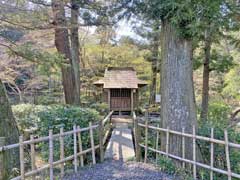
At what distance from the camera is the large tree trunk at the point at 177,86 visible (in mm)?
6363

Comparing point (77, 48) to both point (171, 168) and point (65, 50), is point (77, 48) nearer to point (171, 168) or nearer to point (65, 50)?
point (65, 50)

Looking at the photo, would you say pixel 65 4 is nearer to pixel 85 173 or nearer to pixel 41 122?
pixel 41 122

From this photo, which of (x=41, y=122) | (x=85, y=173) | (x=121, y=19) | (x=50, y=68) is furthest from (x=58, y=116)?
(x=121, y=19)

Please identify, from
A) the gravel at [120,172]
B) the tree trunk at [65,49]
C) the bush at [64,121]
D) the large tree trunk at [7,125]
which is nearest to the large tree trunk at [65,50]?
the tree trunk at [65,49]

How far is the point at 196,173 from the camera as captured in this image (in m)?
5.81

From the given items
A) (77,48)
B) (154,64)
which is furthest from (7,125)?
(154,64)

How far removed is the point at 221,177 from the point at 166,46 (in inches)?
120

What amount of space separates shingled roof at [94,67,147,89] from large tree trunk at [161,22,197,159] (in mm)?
11165

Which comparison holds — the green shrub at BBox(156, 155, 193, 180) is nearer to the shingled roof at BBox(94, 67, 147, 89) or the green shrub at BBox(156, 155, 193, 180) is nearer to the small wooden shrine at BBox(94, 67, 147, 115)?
the shingled roof at BBox(94, 67, 147, 89)

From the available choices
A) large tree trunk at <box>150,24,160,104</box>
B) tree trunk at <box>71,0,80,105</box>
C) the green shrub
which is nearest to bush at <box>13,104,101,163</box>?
the green shrub

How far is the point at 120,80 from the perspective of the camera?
1812cm

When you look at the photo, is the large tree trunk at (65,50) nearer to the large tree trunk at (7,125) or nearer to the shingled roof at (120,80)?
the large tree trunk at (7,125)

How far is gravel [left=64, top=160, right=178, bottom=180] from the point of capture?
5.56 m

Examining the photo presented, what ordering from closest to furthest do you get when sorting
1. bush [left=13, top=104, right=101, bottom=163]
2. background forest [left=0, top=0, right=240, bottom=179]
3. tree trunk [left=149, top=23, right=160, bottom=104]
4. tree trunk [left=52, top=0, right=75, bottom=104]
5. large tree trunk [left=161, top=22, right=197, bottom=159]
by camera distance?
large tree trunk [left=161, top=22, right=197, bottom=159], background forest [left=0, top=0, right=240, bottom=179], bush [left=13, top=104, right=101, bottom=163], tree trunk [left=52, top=0, right=75, bottom=104], tree trunk [left=149, top=23, right=160, bottom=104]
